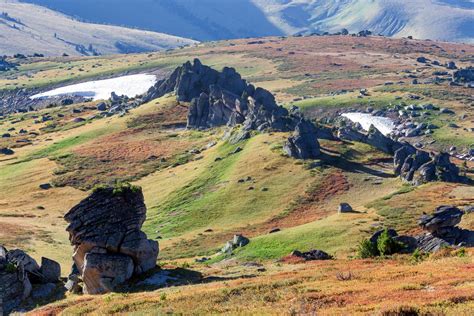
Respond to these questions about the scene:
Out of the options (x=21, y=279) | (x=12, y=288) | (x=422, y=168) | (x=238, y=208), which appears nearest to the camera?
(x=12, y=288)

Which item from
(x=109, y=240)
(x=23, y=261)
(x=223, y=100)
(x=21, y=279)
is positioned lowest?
(x=21, y=279)

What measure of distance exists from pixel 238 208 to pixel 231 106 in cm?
6684

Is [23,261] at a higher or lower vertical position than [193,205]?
higher

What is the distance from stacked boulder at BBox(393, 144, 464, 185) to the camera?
319ft

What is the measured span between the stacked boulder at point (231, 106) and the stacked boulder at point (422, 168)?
45.7 ft

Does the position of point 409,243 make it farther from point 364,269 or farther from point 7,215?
point 7,215

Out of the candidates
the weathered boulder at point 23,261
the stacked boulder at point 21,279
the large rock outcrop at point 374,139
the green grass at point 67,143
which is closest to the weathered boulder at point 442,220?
the stacked boulder at point 21,279

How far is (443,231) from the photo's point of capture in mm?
60875

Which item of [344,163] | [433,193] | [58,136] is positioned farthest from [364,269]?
[58,136]

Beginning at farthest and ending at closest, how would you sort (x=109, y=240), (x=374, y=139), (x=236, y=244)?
(x=374, y=139)
(x=236, y=244)
(x=109, y=240)

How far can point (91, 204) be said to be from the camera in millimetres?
53219

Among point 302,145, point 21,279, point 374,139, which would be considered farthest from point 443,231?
point 374,139

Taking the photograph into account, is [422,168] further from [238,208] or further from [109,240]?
[109,240]

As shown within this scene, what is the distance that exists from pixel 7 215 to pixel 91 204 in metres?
55.8
